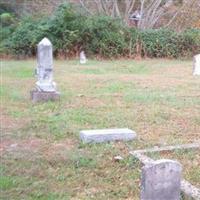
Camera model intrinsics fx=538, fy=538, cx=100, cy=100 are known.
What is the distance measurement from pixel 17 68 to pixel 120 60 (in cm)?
487

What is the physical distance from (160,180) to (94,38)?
640 inches

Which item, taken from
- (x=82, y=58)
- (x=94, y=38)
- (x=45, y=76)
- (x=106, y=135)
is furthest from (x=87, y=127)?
(x=94, y=38)

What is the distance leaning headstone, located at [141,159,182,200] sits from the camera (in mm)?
3320

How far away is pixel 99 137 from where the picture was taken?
6164 millimetres

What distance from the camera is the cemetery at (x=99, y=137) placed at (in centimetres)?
454

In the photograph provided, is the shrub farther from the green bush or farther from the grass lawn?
the grass lawn

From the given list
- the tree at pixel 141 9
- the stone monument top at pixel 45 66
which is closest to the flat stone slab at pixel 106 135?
the stone monument top at pixel 45 66

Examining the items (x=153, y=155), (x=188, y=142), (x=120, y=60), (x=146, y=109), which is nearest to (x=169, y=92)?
(x=146, y=109)

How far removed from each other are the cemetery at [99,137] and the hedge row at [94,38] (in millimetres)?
5889

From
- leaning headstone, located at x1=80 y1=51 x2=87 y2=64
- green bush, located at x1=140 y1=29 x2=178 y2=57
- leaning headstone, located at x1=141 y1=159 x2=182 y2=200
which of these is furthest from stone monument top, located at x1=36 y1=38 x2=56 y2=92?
green bush, located at x1=140 y1=29 x2=178 y2=57

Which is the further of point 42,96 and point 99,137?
point 42,96

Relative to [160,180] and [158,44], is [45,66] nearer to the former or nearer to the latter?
[160,180]

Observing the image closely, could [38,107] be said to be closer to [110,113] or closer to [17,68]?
[110,113]

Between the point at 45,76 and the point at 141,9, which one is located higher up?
the point at 141,9
